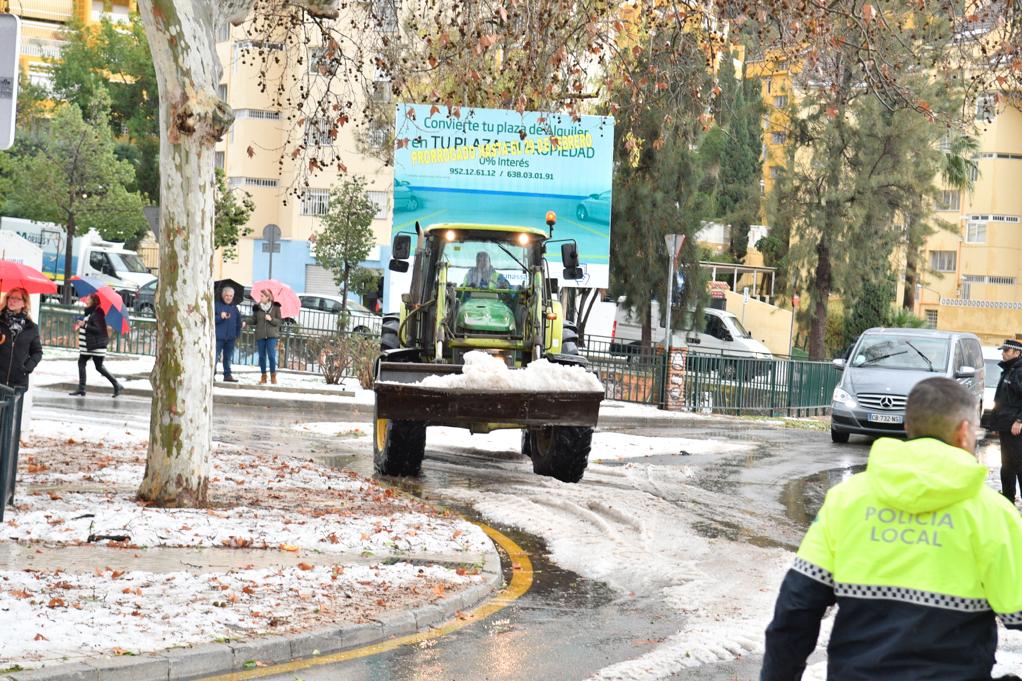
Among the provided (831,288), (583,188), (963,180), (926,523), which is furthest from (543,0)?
(963,180)

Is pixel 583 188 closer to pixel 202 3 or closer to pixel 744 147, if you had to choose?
pixel 202 3

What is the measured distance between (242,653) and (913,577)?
4.01 m

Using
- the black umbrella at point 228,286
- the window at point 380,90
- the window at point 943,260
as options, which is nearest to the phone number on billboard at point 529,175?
the window at point 380,90

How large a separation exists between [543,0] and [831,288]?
84.2 ft

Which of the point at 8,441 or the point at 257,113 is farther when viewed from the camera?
the point at 257,113

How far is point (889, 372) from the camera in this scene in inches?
864

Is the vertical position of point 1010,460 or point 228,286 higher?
point 228,286

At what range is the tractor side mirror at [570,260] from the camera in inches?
612

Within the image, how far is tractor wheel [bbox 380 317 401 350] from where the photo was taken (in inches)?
658

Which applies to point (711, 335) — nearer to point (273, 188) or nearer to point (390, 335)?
A: point (273, 188)

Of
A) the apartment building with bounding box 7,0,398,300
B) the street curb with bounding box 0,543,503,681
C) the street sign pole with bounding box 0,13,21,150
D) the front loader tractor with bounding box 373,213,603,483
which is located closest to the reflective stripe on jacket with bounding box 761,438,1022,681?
the street curb with bounding box 0,543,503,681

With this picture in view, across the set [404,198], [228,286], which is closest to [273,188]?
[404,198]

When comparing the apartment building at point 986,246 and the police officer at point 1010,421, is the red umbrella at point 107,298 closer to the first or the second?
the police officer at point 1010,421

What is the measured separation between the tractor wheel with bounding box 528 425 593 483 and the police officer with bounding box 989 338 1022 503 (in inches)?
157
